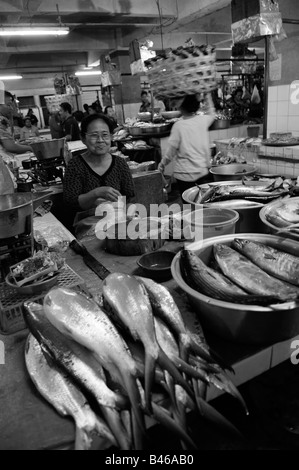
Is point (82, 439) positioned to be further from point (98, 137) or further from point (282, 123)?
point (282, 123)

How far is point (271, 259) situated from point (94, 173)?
2237mm

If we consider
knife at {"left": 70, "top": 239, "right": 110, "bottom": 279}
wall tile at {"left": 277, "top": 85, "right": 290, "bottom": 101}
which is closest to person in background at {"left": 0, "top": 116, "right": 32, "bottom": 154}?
knife at {"left": 70, "top": 239, "right": 110, "bottom": 279}

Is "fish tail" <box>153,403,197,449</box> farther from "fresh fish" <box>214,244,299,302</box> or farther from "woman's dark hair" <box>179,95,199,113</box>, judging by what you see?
"woman's dark hair" <box>179,95,199,113</box>

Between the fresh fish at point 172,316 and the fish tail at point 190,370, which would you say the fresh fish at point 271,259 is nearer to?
the fresh fish at point 172,316

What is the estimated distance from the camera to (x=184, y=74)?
256cm

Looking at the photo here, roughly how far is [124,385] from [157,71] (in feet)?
8.13

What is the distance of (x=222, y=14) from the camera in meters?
10.3

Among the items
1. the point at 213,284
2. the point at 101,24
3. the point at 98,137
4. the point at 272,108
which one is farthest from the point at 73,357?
the point at 101,24

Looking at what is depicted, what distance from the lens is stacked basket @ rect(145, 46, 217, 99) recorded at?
253 centimetres

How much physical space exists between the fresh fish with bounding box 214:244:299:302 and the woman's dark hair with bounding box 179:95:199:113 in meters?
2.75

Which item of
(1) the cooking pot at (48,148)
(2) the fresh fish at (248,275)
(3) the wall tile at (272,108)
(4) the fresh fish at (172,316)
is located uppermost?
(3) the wall tile at (272,108)

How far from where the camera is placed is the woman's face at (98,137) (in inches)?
121

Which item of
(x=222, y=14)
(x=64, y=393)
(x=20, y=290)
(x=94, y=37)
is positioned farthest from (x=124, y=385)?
(x=94, y=37)

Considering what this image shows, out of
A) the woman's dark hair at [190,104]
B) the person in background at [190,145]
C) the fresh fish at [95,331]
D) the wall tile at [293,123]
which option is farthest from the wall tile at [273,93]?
the fresh fish at [95,331]
